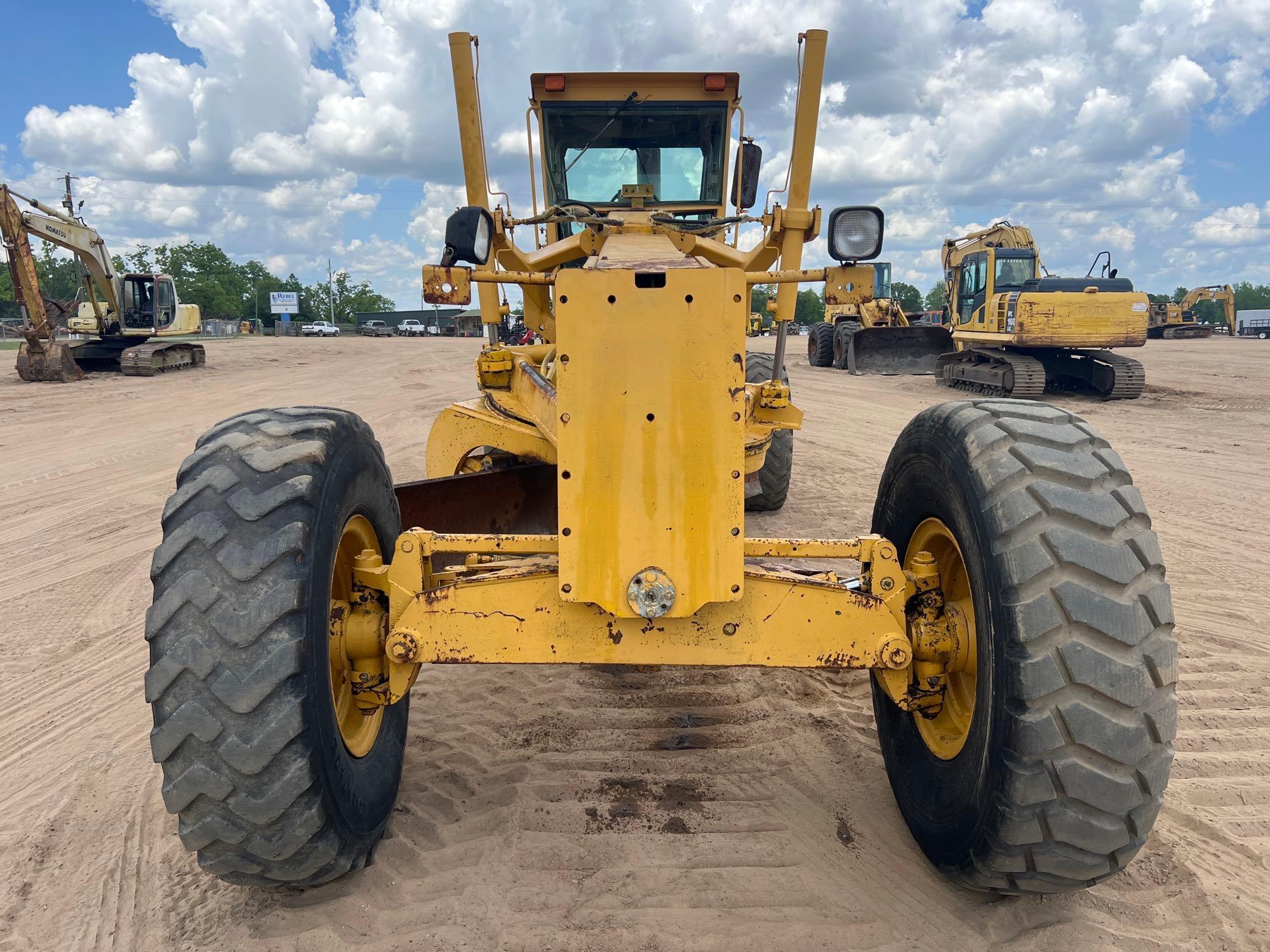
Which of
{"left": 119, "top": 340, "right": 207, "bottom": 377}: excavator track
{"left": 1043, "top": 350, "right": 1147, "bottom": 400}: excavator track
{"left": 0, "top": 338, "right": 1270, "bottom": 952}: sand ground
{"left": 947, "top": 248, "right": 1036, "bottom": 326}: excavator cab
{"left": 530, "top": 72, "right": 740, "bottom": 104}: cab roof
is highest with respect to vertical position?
{"left": 530, "top": 72, "right": 740, "bottom": 104}: cab roof

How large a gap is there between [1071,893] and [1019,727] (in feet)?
2.83

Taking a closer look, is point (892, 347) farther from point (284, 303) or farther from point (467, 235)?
point (284, 303)

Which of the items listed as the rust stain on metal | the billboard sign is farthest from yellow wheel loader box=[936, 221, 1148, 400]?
the billboard sign

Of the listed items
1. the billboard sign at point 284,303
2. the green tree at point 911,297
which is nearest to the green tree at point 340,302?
the billboard sign at point 284,303

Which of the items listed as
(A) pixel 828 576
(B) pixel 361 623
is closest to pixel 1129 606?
(A) pixel 828 576

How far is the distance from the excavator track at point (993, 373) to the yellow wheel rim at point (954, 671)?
11.3m

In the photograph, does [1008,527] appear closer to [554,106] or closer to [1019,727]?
Result: [1019,727]

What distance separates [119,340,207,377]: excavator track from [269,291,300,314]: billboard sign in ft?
191

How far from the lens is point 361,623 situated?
8.35ft

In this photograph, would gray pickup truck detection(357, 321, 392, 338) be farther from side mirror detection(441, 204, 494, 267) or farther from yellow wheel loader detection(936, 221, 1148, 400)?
side mirror detection(441, 204, 494, 267)

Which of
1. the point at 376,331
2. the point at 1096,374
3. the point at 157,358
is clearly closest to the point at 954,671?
the point at 1096,374

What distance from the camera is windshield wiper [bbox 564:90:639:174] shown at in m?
5.25

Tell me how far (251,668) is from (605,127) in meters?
4.38

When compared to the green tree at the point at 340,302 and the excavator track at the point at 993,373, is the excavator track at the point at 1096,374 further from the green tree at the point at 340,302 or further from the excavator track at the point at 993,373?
the green tree at the point at 340,302
